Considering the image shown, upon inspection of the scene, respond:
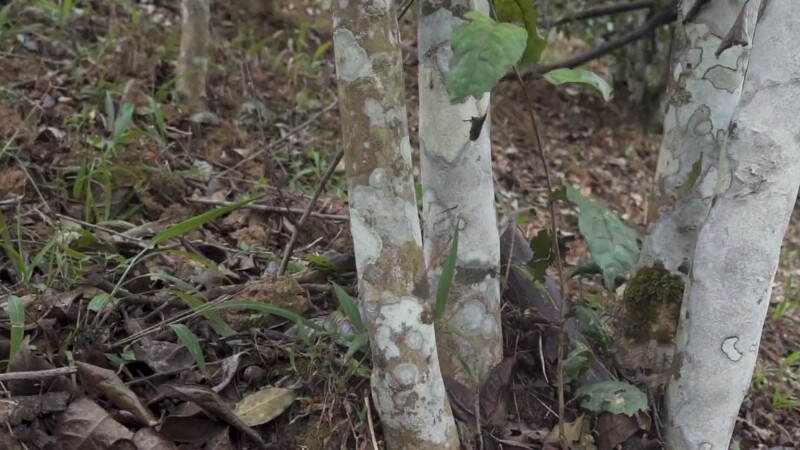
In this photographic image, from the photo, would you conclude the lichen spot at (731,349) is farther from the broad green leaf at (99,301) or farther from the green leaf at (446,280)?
the broad green leaf at (99,301)

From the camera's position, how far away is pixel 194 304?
242 centimetres

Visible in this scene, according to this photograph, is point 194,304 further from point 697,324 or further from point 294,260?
point 697,324

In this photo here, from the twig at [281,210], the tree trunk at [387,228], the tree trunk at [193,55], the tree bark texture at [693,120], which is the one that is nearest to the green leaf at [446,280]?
the tree trunk at [387,228]

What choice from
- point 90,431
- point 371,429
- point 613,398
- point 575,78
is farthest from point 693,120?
point 90,431

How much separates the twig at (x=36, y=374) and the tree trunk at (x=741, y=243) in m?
1.55

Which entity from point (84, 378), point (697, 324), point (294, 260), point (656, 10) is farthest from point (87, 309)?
point (656, 10)

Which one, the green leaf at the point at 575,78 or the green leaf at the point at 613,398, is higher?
the green leaf at the point at 575,78

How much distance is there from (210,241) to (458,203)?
123cm

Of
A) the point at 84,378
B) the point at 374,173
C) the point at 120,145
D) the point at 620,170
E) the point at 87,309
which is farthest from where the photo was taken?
the point at 620,170

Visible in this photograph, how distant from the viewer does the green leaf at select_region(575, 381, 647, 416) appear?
229 centimetres

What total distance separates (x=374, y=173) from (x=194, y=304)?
77 cm

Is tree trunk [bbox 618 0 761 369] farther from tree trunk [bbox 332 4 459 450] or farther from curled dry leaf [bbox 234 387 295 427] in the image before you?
curled dry leaf [bbox 234 387 295 427]

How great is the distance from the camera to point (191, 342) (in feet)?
7.47

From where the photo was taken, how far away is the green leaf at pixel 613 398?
229cm
